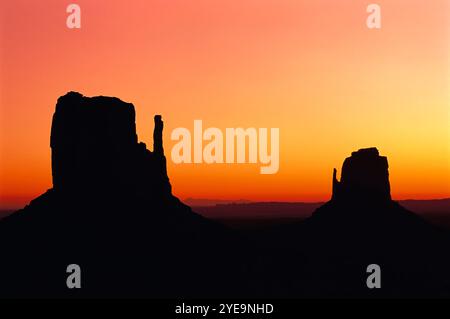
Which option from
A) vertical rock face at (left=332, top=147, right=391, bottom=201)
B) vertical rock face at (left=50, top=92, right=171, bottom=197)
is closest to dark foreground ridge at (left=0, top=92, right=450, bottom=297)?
vertical rock face at (left=50, top=92, right=171, bottom=197)

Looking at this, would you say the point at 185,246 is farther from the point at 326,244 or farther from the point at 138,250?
the point at 326,244

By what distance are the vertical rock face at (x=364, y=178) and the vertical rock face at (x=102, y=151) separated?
3643 cm

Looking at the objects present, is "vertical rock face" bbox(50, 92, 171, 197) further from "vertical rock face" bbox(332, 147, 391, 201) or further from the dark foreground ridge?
"vertical rock face" bbox(332, 147, 391, 201)

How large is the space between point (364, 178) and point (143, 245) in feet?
163

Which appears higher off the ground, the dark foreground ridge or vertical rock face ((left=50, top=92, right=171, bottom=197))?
vertical rock face ((left=50, top=92, right=171, bottom=197))

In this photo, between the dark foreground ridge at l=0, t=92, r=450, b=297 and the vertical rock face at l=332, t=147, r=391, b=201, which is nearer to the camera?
the dark foreground ridge at l=0, t=92, r=450, b=297

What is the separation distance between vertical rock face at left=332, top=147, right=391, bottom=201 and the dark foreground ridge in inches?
374

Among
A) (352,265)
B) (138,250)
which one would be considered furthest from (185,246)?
(352,265)

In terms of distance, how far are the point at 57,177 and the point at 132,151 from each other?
14.4 m

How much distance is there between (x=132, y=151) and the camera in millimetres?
105938

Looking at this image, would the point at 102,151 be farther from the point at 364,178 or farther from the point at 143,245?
the point at 364,178

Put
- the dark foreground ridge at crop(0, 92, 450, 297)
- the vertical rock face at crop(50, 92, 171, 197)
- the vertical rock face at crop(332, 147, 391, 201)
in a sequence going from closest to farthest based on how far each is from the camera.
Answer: the dark foreground ridge at crop(0, 92, 450, 297) → the vertical rock face at crop(50, 92, 171, 197) → the vertical rock face at crop(332, 147, 391, 201)

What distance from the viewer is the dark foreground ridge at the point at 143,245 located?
3408 inches

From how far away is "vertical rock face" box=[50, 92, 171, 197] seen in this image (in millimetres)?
96625
